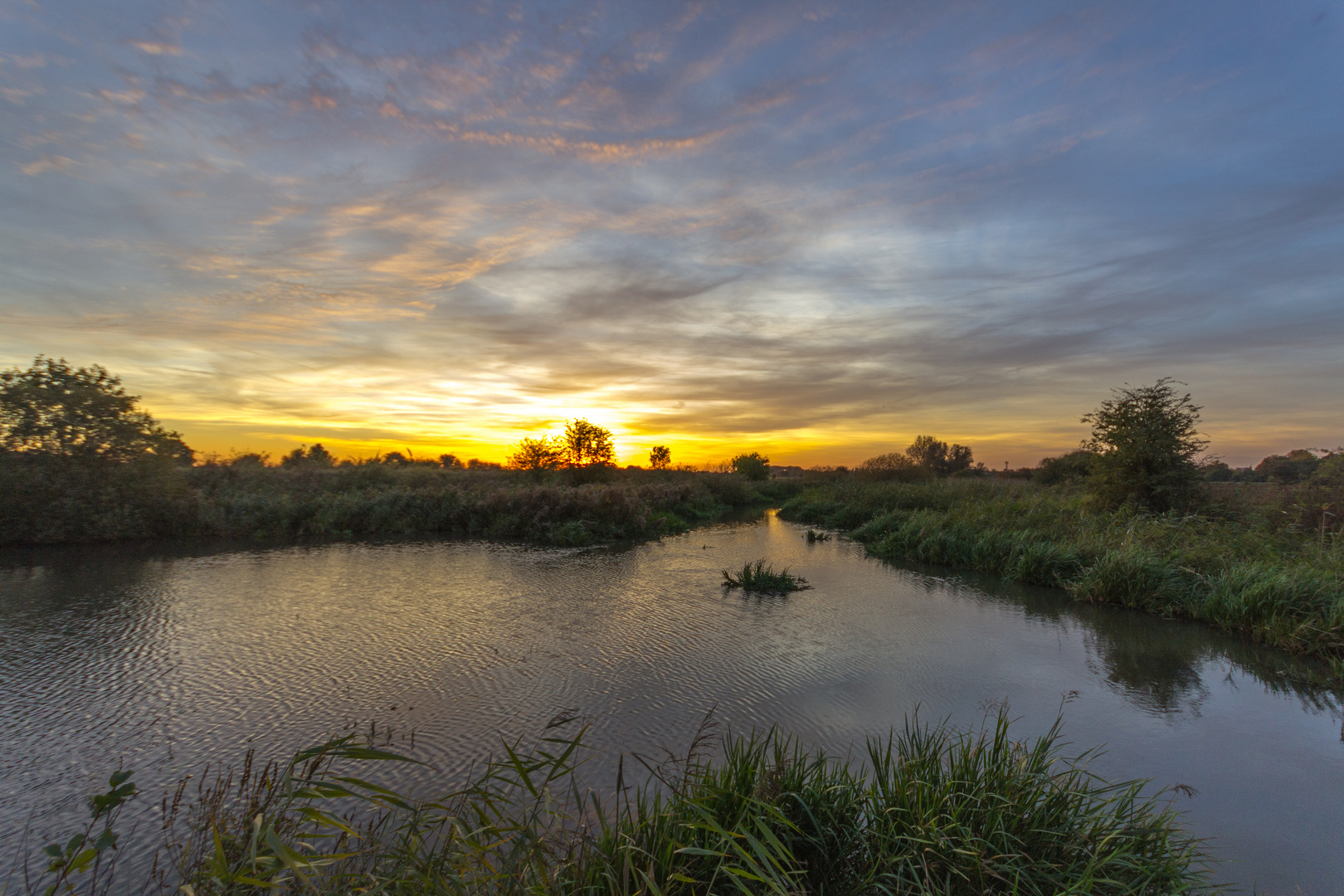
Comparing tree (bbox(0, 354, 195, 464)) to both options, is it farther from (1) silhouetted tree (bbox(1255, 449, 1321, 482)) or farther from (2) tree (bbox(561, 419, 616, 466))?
(1) silhouetted tree (bbox(1255, 449, 1321, 482))

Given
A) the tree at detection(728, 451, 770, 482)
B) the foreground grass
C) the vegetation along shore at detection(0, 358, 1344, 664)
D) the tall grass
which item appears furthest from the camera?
the tree at detection(728, 451, 770, 482)

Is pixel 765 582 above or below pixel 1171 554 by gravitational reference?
below

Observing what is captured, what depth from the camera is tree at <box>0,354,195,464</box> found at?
13367 millimetres

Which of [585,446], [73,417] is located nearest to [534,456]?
[585,446]

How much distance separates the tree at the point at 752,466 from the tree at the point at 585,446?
28223mm

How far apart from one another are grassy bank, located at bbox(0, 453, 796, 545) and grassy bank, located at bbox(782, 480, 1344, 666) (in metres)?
9.46

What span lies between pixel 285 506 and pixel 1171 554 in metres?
21.6

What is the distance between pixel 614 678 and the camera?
19.3 ft

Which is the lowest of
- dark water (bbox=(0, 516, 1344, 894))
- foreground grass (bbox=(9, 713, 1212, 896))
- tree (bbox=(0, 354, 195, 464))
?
dark water (bbox=(0, 516, 1344, 894))

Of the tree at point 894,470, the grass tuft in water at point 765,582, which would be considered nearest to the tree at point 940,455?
the tree at point 894,470

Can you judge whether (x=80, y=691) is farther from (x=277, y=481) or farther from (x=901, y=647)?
(x=277, y=481)

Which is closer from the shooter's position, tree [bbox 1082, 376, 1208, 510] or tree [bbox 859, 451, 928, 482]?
tree [bbox 1082, 376, 1208, 510]

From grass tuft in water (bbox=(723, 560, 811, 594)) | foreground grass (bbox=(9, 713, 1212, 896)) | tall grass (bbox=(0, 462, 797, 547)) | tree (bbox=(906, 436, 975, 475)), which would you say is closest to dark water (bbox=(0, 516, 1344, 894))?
grass tuft in water (bbox=(723, 560, 811, 594))

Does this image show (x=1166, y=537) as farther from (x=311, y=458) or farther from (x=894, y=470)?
(x=311, y=458)
